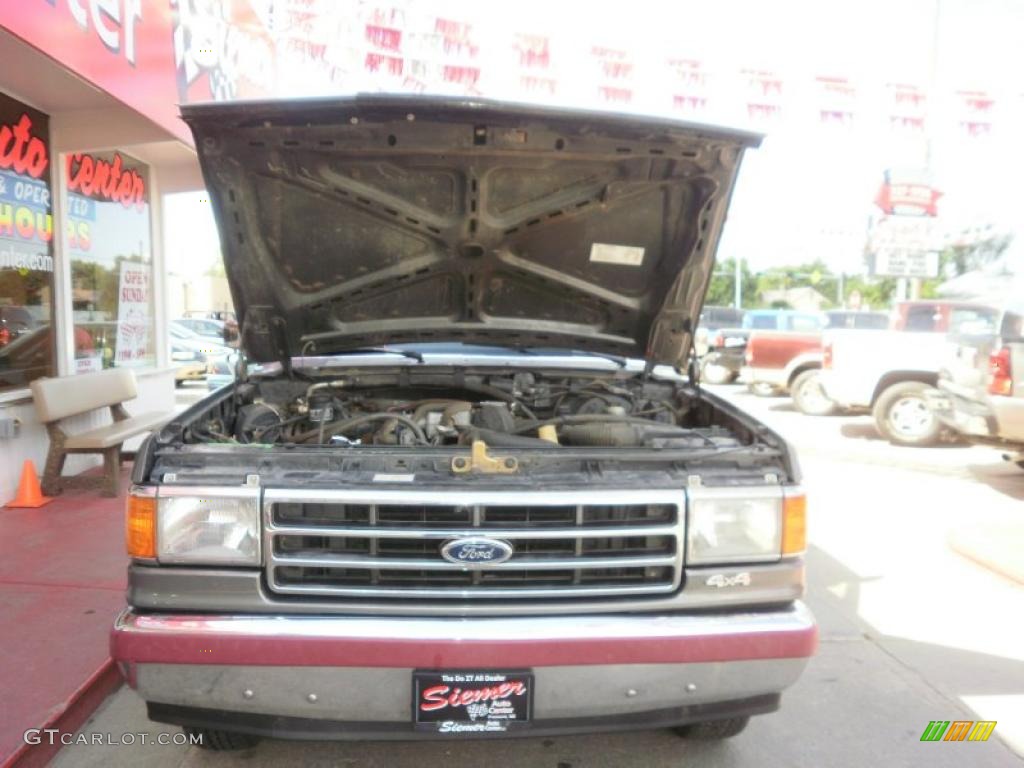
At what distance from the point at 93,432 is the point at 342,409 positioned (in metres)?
3.34

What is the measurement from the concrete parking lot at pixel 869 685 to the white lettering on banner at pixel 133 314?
5076 mm

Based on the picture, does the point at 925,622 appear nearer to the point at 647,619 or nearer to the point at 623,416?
the point at 623,416

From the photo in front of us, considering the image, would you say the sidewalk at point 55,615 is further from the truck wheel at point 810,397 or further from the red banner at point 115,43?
the truck wheel at point 810,397

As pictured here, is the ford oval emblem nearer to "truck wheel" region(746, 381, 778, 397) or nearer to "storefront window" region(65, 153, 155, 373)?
"storefront window" region(65, 153, 155, 373)

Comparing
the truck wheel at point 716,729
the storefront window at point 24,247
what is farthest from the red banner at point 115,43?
the truck wheel at point 716,729

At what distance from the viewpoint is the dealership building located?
5020 millimetres

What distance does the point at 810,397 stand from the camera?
40.0 feet

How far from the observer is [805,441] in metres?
9.54

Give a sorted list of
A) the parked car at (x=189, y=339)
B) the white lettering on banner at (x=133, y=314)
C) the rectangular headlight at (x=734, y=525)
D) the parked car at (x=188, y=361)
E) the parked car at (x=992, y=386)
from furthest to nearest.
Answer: the parked car at (x=189, y=339), the parked car at (x=188, y=361), the white lettering on banner at (x=133, y=314), the parked car at (x=992, y=386), the rectangular headlight at (x=734, y=525)

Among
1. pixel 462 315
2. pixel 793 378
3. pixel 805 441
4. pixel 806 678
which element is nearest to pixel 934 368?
pixel 805 441

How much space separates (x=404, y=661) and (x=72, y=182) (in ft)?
19.8

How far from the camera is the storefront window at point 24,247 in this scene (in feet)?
18.2

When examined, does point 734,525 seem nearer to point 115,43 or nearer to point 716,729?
point 716,729

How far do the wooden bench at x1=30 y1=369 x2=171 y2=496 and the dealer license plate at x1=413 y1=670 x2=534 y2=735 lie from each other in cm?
451
